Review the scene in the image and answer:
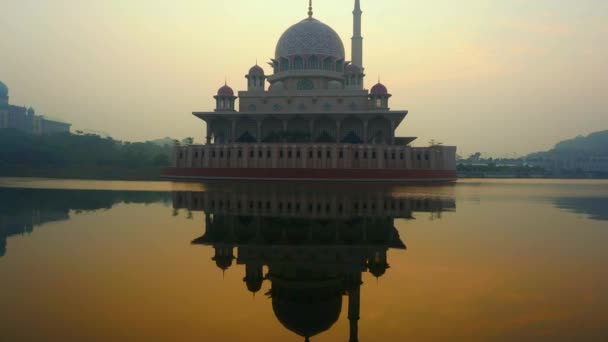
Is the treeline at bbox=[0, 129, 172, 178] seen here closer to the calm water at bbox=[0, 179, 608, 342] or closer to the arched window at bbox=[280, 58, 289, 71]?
the arched window at bbox=[280, 58, 289, 71]

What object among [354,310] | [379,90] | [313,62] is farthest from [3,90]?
[354,310]

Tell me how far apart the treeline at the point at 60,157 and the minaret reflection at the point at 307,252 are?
124 ft

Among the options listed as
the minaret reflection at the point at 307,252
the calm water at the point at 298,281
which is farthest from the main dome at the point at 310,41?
the calm water at the point at 298,281

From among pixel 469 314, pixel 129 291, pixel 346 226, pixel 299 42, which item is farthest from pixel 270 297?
pixel 299 42

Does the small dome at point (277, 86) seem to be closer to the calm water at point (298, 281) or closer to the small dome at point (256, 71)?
the small dome at point (256, 71)

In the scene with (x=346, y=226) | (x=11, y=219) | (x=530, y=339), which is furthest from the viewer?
(x=11, y=219)

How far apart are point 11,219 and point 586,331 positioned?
11.8 metres

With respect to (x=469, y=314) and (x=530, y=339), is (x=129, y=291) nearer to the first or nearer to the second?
(x=469, y=314)

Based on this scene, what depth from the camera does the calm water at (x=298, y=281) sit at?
3.61 metres

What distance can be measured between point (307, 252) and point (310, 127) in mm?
36604

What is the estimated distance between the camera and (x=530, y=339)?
3416 mm

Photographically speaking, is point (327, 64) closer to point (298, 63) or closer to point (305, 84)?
point (298, 63)

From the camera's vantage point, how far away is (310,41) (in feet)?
155

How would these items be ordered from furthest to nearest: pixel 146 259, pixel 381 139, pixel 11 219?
1. pixel 381 139
2. pixel 11 219
3. pixel 146 259
